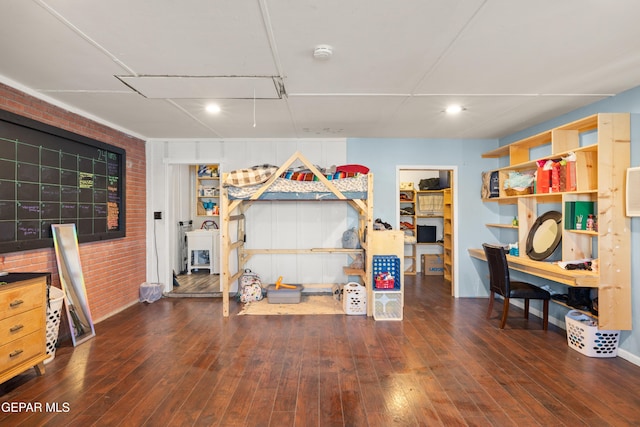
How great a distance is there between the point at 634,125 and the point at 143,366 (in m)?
4.77

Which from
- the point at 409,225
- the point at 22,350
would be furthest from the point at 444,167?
the point at 22,350

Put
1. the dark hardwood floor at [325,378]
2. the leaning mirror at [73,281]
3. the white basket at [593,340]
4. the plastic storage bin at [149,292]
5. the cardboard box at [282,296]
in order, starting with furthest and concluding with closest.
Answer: the plastic storage bin at [149,292] < the cardboard box at [282,296] < the leaning mirror at [73,281] < the white basket at [593,340] < the dark hardwood floor at [325,378]

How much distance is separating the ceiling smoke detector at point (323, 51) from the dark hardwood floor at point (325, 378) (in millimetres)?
2410

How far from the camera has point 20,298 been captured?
101 inches

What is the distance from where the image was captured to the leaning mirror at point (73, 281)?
341 centimetres

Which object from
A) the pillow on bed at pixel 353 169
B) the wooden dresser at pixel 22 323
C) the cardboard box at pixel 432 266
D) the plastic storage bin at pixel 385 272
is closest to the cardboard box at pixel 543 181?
the plastic storage bin at pixel 385 272

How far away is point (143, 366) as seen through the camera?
2.94 metres

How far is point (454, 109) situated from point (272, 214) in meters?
2.94

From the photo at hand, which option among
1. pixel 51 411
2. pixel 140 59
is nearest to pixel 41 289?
pixel 51 411

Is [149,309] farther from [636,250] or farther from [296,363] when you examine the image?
[636,250]

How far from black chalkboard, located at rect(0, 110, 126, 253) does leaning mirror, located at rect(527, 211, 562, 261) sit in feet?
17.3

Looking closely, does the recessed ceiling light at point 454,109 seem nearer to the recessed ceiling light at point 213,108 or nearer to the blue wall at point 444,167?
the blue wall at point 444,167

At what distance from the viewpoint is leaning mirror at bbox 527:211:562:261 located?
391 cm

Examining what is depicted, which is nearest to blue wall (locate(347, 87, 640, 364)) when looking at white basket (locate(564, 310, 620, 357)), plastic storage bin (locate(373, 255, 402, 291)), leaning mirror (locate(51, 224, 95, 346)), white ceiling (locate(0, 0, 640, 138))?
plastic storage bin (locate(373, 255, 402, 291))
